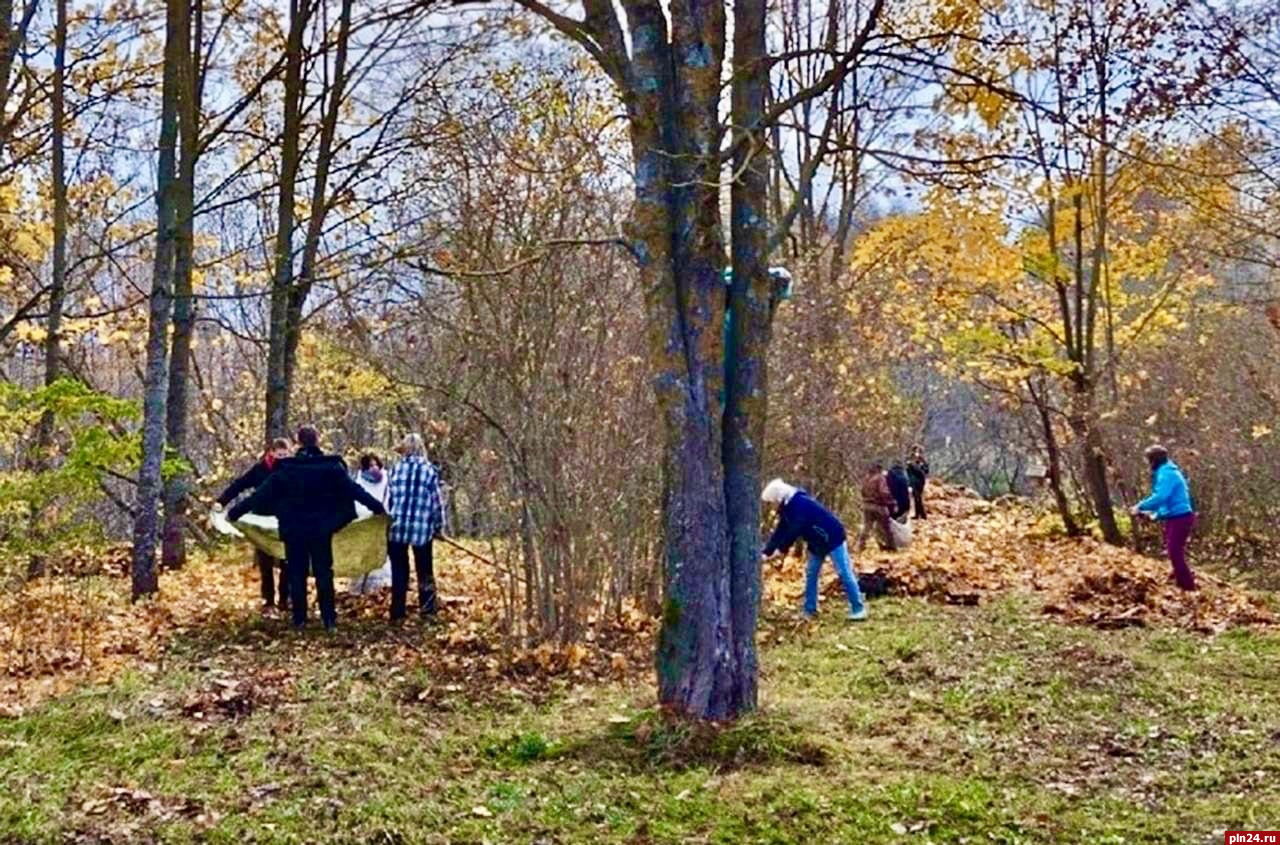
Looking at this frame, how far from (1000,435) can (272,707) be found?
35.4m

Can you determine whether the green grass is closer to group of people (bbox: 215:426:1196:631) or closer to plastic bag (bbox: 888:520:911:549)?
group of people (bbox: 215:426:1196:631)

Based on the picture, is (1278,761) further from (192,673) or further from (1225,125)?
(1225,125)

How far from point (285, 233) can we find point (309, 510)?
19.2 feet

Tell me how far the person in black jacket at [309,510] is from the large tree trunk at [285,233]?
4580mm

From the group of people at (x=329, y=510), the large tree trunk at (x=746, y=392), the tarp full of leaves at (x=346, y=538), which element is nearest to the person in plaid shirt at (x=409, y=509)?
the group of people at (x=329, y=510)

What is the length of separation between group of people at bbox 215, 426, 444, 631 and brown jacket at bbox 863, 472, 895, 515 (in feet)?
25.1

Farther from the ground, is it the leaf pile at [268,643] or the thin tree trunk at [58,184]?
the thin tree trunk at [58,184]

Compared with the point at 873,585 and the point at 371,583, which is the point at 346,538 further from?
the point at 873,585

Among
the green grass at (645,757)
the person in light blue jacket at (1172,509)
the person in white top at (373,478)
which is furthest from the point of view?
the person in light blue jacket at (1172,509)

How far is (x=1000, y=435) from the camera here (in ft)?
130

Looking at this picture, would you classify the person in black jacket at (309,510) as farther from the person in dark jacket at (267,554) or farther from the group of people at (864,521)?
the group of people at (864,521)

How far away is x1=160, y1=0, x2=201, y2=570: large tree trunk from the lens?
12.9 meters

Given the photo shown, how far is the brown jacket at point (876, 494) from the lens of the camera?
16625 mm

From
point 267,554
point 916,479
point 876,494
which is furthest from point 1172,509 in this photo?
point 916,479
